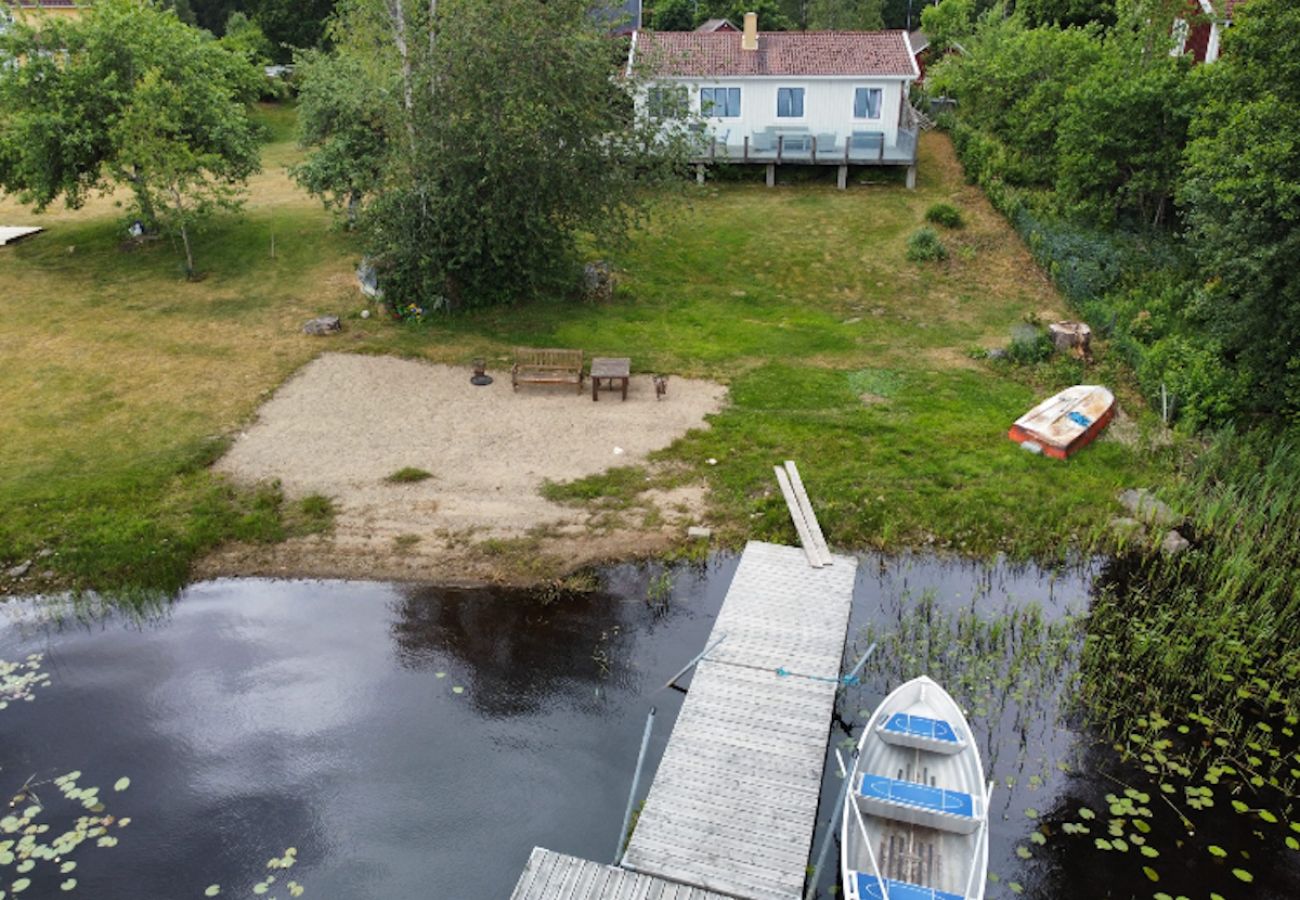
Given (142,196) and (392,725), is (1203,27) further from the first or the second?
(392,725)

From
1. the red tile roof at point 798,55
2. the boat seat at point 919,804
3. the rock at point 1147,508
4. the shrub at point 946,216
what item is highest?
the red tile roof at point 798,55

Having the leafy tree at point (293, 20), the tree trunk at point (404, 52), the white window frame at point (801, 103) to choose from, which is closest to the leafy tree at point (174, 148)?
the tree trunk at point (404, 52)

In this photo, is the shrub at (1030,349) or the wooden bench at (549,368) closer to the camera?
the wooden bench at (549,368)

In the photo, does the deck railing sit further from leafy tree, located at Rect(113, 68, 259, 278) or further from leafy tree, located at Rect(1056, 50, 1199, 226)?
leafy tree, located at Rect(113, 68, 259, 278)

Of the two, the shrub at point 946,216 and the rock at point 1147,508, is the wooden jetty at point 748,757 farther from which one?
the shrub at point 946,216

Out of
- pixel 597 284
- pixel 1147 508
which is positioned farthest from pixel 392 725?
pixel 597 284

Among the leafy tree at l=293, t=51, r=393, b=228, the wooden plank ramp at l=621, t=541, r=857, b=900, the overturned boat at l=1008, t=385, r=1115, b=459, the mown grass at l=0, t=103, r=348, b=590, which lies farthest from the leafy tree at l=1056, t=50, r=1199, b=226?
the mown grass at l=0, t=103, r=348, b=590

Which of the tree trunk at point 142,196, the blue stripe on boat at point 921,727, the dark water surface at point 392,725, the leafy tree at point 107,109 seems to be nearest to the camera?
the dark water surface at point 392,725
